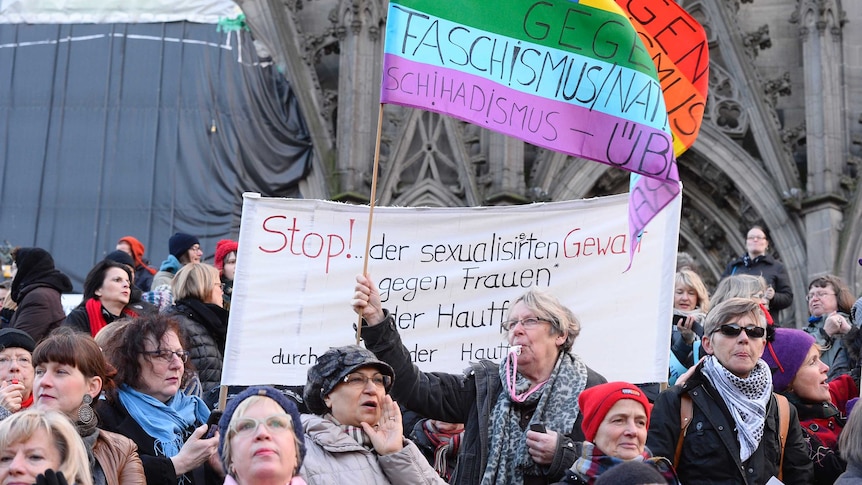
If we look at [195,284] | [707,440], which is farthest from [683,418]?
[195,284]

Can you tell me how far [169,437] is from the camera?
19.0 ft

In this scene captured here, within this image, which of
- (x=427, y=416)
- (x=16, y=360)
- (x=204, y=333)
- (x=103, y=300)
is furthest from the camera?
(x=103, y=300)

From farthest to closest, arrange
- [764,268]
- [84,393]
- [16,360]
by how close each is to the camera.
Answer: [764,268]
[16,360]
[84,393]

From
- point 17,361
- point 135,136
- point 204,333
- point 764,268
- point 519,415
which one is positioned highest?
point 135,136

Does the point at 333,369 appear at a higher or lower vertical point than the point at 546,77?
lower

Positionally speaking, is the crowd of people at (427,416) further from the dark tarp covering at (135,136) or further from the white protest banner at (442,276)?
the dark tarp covering at (135,136)

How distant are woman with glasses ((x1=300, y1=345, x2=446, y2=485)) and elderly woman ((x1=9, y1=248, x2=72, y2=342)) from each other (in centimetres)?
304

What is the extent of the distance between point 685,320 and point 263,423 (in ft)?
10.8

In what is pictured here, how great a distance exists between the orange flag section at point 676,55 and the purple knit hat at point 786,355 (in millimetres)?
1189

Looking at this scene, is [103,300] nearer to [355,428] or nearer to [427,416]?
[427,416]

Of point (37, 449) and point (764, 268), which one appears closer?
point (37, 449)

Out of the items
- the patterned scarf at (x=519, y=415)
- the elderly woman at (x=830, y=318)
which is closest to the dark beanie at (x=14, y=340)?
the patterned scarf at (x=519, y=415)

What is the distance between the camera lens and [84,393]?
18.1 feet

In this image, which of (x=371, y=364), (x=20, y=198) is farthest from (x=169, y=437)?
(x=20, y=198)
